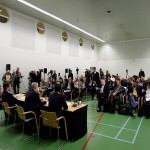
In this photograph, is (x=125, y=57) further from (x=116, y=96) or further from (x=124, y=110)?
(x=124, y=110)

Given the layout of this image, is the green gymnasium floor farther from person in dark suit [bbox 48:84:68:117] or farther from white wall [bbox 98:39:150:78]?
white wall [bbox 98:39:150:78]

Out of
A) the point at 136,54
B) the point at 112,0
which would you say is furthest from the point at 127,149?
the point at 136,54

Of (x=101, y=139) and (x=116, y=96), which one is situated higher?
(x=116, y=96)

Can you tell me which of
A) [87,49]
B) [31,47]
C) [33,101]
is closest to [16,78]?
[31,47]

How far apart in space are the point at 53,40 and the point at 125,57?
781 centimetres

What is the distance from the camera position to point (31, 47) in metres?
7.93

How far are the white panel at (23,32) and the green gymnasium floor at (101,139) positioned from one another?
4.50 meters

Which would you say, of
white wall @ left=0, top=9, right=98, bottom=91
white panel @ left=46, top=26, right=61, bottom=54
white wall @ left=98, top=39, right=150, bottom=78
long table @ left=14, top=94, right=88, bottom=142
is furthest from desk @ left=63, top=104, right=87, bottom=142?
white wall @ left=98, top=39, right=150, bottom=78

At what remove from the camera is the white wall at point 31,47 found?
6.84 m

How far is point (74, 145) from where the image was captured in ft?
10.4

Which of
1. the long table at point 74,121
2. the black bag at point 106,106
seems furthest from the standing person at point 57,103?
the black bag at point 106,106

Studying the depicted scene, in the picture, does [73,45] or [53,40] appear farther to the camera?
[73,45]

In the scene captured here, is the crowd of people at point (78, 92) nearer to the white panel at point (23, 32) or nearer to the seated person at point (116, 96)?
the seated person at point (116, 96)

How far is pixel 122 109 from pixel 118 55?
983cm
